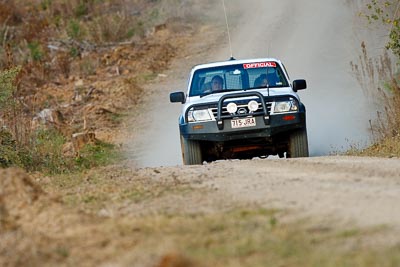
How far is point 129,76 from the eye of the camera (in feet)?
87.4

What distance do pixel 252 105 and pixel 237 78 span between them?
1.27 metres

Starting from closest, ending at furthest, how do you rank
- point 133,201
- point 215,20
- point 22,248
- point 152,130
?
point 22,248 → point 133,201 → point 152,130 → point 215,20

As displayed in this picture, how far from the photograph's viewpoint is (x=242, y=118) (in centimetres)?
1246

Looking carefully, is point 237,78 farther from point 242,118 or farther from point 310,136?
point 310,136

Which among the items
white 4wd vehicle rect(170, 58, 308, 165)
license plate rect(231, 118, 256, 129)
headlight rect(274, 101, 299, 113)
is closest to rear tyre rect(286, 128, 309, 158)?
white 4wd vehicle rect(170, 58, 308, 165)

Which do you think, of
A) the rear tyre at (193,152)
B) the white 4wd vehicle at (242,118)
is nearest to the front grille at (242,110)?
the white 4wd vehicle at (242,118)

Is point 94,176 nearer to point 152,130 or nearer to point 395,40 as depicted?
point 395,40

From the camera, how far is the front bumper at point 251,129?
12430mm

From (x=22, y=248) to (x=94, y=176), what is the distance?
4.54 meters

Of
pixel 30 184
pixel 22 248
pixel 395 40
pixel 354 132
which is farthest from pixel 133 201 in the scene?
pixel 354 132

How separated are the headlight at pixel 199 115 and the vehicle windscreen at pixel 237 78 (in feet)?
2.95

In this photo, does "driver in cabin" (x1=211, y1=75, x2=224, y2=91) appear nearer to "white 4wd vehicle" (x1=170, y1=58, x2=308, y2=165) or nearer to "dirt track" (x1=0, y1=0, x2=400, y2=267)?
"white 4wd vehicle" (x1=170, y1=58, x2=308, y2=165)

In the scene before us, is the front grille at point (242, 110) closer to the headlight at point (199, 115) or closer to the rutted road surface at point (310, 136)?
the headlight at point (199, 115)

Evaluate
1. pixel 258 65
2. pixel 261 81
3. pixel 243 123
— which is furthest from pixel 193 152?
pixel 258 65
